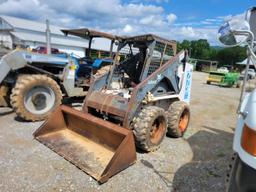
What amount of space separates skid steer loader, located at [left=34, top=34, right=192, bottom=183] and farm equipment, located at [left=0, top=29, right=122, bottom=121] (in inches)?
45.2

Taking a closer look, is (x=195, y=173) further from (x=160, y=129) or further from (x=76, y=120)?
(x=76, y=120)

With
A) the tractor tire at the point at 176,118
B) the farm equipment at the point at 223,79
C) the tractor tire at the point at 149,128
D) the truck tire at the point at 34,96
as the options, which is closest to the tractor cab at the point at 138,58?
the tractor tire at the point at 149,128

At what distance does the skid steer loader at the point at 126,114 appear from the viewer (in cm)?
327

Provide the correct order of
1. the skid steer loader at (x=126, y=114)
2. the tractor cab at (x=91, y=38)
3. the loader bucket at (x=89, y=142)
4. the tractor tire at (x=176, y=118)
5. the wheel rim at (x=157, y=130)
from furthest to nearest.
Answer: the tractor cab at (x=91, y=38)
the tractor tire at (x=176, y=118)
the wheel rim at (x=157, y=130)
the skid steer loader at (x=126, y=114)
the loader bucket at (x=89, y=142)

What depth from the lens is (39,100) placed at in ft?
17.1

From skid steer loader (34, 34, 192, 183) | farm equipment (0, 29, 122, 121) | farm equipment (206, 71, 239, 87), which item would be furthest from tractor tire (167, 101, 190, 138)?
farm equipment (206, 71, 239, 87)

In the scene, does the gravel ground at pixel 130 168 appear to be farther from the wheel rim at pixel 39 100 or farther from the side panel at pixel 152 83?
the side panel at pixel 152 83

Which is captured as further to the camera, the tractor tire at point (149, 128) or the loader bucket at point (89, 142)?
the tractor tire at point (149, 128)

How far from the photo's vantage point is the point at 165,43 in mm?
4488

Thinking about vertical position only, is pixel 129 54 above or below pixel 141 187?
above

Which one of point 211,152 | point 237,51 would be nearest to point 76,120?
point 211,152

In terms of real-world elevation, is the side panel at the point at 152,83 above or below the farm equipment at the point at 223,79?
above

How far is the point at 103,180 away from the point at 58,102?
313 cm

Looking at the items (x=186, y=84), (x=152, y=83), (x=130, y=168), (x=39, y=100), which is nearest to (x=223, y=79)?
(x=186, y=84)
